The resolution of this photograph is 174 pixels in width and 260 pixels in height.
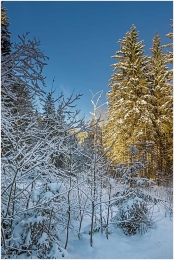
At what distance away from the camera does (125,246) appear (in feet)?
15.6

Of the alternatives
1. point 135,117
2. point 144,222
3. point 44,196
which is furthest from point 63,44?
point 135,117

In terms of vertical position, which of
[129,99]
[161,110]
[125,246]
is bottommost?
[125,246]

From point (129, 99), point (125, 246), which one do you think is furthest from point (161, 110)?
point (125, 246)

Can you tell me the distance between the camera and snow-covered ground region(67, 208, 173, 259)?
4285mm

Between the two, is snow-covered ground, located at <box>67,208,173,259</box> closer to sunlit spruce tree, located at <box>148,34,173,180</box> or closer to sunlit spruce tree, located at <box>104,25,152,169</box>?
sunlit spruce tree, located at <box>104,25,152,169</box>

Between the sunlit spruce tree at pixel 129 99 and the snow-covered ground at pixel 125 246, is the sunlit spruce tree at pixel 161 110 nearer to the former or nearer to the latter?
the sunlit spruce tree at pixel 129 99

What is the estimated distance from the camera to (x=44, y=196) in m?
3.50

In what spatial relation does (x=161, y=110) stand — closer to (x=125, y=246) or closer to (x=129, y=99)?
(x=129, y=99)

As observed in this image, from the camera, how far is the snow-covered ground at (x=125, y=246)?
4285 mm

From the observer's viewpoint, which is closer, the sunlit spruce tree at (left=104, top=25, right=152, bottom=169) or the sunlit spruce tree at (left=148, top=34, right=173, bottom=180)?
the sunlit spruce tree at (left=104, top=25, right=152, bottom=169)

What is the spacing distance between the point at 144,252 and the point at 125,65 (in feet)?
40.5

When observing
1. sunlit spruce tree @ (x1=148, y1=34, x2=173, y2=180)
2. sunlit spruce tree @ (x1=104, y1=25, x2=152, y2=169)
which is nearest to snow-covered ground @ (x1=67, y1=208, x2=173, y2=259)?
sunlit spruce tree @ (x1=104, y1=25, x2=152, y2=169)

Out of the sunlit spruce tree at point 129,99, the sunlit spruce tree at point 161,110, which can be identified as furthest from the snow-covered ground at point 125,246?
the sunlit spruce tree at point 161,110

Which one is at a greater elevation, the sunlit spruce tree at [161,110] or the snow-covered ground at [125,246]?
the sunlit spruce tree at [161,110]
